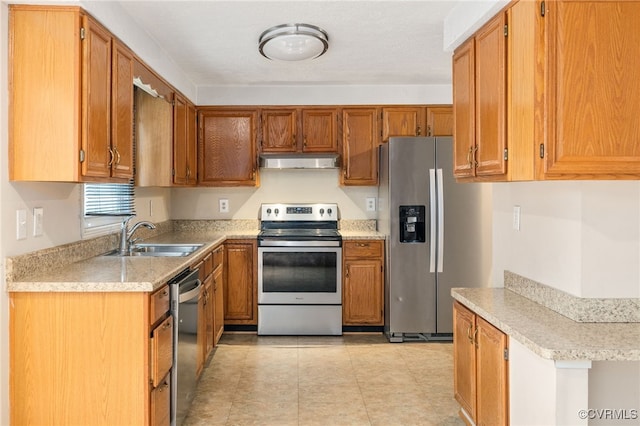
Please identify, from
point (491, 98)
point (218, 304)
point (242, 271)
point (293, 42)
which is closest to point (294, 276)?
point (242, 271)

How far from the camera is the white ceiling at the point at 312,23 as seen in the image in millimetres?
2750

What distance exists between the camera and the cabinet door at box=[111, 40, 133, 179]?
250 centimetres

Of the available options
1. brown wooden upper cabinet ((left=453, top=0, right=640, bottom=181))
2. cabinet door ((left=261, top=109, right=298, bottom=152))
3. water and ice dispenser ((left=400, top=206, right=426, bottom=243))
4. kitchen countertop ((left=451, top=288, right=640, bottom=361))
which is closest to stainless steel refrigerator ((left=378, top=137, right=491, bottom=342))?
water and ice dispenser ((left=400, top=206, right=426, bottom=243))

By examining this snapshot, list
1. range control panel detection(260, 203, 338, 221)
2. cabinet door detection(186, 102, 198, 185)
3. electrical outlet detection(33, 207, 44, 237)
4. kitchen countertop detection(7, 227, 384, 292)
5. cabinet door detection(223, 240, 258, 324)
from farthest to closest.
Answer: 1. range control panel detection(260, 203, 338, 221)
2. cabinet door detection(223, 240, 258, 324)
3. cabinet door detection(186, 102, 198, 185)
4. electrical outlet detection(33, 207, 44, 237)
5. kitchen countertop detection(7, 227, 384, 292)

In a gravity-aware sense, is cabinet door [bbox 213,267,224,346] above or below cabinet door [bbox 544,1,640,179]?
below

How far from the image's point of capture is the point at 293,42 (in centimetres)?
315

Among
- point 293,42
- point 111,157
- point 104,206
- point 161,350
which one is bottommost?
point 161,350

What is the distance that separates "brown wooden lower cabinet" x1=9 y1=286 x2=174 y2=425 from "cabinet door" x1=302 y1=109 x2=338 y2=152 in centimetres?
288

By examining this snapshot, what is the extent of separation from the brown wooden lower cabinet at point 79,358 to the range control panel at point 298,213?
9.51 ft

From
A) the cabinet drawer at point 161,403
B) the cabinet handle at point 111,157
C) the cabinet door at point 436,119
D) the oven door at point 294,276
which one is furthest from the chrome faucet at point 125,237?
the cabinet door at point 436,119

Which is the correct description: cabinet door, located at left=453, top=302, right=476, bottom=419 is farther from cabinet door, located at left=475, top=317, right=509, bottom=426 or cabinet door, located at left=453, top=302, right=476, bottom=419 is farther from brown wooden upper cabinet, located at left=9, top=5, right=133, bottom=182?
brown wooden upper cabinet, located at left=9, top=5, right=133, bottom=182

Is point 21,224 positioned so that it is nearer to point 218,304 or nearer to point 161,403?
point 161,403

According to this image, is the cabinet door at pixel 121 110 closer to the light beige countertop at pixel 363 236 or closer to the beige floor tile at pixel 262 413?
the beige floor tile at pixel 262 413

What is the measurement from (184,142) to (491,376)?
3121 millimetres
